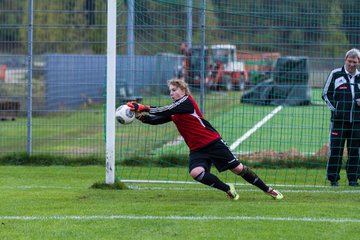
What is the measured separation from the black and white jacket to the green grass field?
1.09m

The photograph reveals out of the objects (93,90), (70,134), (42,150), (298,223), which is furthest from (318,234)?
(93,90)

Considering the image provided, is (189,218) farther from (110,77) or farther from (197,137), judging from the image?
(110,77)

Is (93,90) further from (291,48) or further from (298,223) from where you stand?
(298,223)

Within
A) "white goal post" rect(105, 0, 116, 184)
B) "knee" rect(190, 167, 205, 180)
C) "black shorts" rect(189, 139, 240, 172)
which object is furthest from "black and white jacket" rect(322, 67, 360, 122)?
"white goal post" rect(105, 0, 116, 184)

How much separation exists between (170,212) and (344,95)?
3.95m

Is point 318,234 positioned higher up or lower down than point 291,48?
lower down

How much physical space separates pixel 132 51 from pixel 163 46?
76cm

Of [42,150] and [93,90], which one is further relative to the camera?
[93,90]

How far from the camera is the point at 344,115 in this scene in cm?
1144

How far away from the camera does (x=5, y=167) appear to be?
1387 centimetres

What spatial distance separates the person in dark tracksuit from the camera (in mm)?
11422

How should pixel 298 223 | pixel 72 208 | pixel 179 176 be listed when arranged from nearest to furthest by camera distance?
1. pixel 298 223
2. pixel 72 208
3. pixel 179 176

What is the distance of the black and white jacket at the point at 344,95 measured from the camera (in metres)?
11.4

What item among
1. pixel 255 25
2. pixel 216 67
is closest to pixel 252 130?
pixel 216 67
